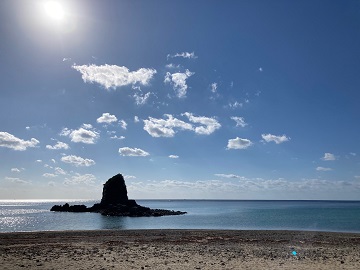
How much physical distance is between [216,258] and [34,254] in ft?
43.9

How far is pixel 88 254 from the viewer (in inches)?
898

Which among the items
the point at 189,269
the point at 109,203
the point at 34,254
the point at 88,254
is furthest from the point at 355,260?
the point at 109,203

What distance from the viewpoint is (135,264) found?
1936 cm

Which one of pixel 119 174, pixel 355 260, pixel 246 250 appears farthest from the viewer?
pixel 119 174

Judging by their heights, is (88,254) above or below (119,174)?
below

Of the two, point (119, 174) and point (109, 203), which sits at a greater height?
point (119, 174)

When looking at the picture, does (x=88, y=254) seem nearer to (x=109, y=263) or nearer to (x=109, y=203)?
(x=109, y=263)

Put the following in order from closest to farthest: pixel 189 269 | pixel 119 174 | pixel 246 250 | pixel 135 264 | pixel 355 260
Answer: pixel 189 269 < pixel 135 264 < pixel 355 260 < pixel 246 250 < pixel 119 174

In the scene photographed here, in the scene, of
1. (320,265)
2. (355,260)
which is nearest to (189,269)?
(320,265)

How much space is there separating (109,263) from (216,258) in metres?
7.40

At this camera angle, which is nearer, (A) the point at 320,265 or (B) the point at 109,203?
(A) the point at 320,265

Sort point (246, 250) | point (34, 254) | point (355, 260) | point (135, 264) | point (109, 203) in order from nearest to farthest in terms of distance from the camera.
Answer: point (135, 264) < point (355, 260) < point (34, 254) < point (246, 250) < point (109, 203)

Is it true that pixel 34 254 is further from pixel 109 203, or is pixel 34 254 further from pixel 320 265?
pixel 109 203

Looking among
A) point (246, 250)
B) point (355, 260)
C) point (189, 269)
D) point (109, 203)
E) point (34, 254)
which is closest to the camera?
point (189, 269)
